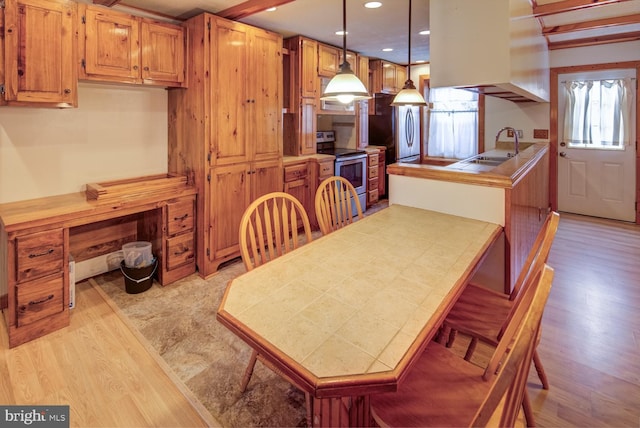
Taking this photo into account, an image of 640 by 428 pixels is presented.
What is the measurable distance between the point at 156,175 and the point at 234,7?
1629 millimetres

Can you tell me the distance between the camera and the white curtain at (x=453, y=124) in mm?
5723

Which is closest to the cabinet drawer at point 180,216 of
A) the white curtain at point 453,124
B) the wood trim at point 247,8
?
the wood trim at point 247,8

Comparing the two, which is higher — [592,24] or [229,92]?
[592,24]

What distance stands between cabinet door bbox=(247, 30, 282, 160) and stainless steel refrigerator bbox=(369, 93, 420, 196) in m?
2.59

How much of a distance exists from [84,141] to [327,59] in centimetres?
292

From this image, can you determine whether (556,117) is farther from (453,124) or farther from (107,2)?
(107,2)

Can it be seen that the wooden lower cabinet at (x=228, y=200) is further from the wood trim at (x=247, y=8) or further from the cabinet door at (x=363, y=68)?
the cabinet door at (x=363, y=68)

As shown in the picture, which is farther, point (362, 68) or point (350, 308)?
point (362, 68)

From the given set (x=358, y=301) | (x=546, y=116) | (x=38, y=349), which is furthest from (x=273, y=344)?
(x=546, y=116)

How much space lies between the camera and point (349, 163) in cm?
487

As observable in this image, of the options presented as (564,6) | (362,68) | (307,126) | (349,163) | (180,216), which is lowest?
(180,216)

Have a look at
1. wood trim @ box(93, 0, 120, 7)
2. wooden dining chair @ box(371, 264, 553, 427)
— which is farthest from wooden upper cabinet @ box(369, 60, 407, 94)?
wooden dining chair @ box(371, 264, 553, 427)

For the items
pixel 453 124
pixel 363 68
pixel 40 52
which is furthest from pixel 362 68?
pixel 40 52

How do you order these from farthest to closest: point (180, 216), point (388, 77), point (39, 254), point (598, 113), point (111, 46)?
1. point (388, 77)
2. point (598, 113)
3. point (180, 216)
4. point (111, 46)
5. point (39, 254)
